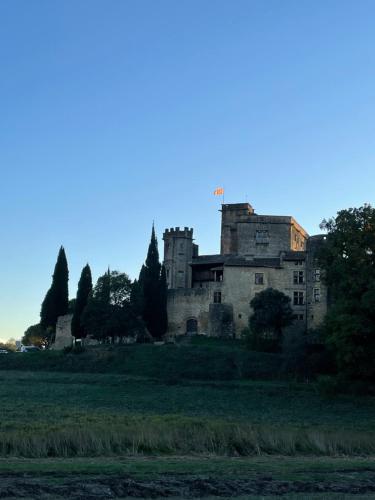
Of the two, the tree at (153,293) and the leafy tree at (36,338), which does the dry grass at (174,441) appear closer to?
the tree at (153,293)

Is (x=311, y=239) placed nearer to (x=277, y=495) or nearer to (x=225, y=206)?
(x=225, y=206)

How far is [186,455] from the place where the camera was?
761 inches

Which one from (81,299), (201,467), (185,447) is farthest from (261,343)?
(201,467)

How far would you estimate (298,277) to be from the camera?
73.9m

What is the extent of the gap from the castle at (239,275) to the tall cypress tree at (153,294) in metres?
4.22

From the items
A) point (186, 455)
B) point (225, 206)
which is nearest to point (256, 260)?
point (225, 206)

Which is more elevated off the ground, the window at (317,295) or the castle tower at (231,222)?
the castle tower at (231,222)

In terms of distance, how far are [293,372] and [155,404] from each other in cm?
1922

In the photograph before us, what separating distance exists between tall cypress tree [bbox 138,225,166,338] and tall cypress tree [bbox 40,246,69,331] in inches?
359

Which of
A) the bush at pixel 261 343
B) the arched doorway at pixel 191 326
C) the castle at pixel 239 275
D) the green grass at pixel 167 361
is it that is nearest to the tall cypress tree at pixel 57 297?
the green grass at pixel 167 361

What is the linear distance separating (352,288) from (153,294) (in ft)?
105

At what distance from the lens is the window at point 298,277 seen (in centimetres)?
7362

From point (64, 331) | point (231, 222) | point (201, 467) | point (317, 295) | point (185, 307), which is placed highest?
point (231, 222)

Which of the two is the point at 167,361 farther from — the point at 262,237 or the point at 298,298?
the point at 262,237
